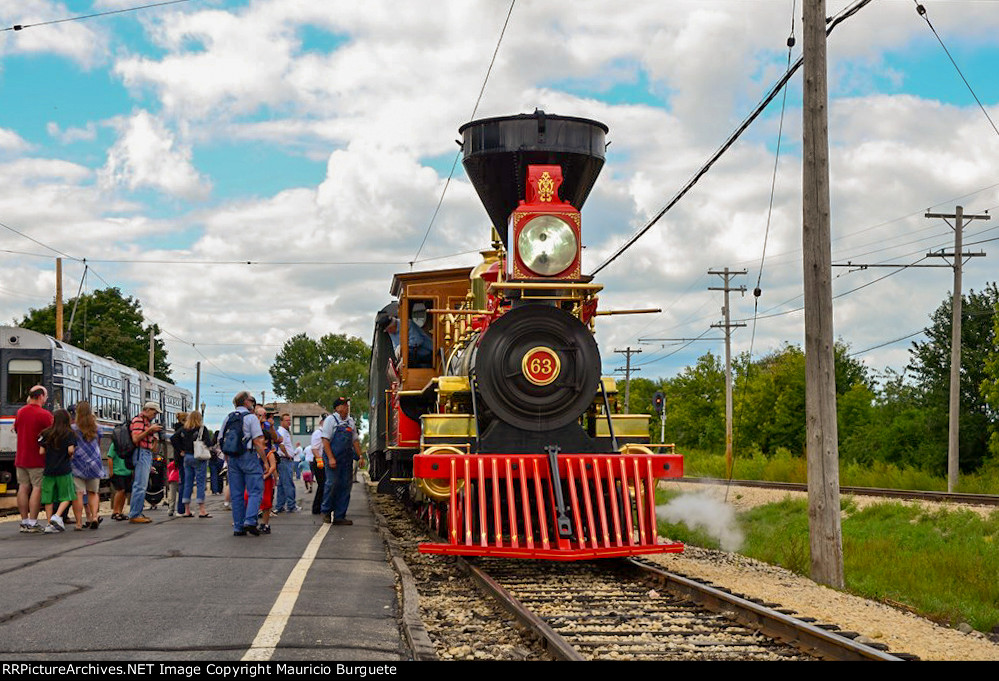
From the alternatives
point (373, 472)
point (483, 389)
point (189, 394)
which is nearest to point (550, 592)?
point (483, 389)

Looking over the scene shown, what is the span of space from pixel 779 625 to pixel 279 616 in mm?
2981

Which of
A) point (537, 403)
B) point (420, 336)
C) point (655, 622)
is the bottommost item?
point (655, 622)

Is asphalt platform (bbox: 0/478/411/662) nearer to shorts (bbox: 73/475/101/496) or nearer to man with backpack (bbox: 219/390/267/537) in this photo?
man with backpack (bbox: 219/390/267/537)

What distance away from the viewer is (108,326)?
62219mm

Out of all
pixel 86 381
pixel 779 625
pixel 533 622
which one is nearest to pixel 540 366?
pixel 533 622

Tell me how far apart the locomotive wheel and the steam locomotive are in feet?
0.04

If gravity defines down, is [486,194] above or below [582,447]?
above

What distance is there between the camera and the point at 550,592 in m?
8.47

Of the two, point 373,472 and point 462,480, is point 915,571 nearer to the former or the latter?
point 462,480

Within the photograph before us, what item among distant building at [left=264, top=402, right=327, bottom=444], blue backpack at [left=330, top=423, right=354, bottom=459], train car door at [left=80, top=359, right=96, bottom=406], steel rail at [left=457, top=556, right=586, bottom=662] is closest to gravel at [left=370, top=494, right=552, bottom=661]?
steel rail at [left=457, top=556, right=586, bottom=662]

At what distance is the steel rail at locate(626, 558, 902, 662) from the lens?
568 centimetres

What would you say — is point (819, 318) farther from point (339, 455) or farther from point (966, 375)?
point (966, 375)

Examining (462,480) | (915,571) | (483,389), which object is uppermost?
(483,389)

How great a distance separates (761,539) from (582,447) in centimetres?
700
